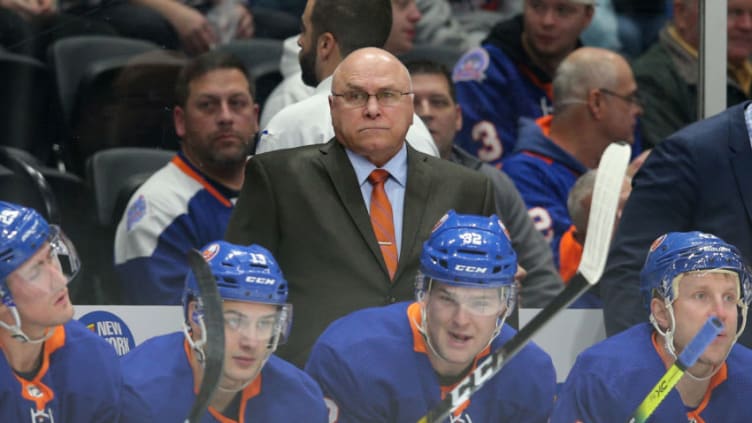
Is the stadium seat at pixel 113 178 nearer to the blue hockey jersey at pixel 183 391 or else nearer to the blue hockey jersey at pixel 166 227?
the blue hockey jersey at pixel 166 227

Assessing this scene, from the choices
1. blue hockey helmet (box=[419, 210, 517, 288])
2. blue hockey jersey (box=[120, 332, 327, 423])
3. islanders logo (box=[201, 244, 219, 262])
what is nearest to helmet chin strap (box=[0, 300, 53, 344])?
blue hockey jersey (box=[120, 332, 327, 423])

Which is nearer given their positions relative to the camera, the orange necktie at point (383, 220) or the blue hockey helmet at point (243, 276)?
the blue hockey helmet at point (243, 276)

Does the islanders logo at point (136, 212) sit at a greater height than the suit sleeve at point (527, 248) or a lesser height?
greater

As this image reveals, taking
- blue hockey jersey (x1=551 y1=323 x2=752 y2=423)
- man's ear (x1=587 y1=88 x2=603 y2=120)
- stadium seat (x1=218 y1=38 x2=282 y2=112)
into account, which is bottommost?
blue hockey jersey (x1=551 y1=323 x2=752 y2=423)

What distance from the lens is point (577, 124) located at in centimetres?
373

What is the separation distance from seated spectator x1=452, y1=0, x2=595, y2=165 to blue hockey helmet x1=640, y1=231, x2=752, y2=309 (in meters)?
1.11

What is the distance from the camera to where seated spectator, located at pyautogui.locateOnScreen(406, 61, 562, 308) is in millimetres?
3164

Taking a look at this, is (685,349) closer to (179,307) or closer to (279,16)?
(179,307)

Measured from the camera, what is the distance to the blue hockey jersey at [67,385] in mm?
2340

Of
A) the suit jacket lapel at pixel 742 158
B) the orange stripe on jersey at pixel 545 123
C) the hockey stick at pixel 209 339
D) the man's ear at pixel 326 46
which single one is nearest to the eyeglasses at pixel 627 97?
the orange stripe on jersey at pixel 545 123

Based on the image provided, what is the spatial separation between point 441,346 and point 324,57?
0.75 metres

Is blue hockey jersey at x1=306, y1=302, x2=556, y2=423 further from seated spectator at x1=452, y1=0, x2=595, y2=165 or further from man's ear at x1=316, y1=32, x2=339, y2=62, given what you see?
seated spectator at x1=452, y1=0, x2=595, y2=165

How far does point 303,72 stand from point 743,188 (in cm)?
92

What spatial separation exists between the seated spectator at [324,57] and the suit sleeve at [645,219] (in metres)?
0.42
